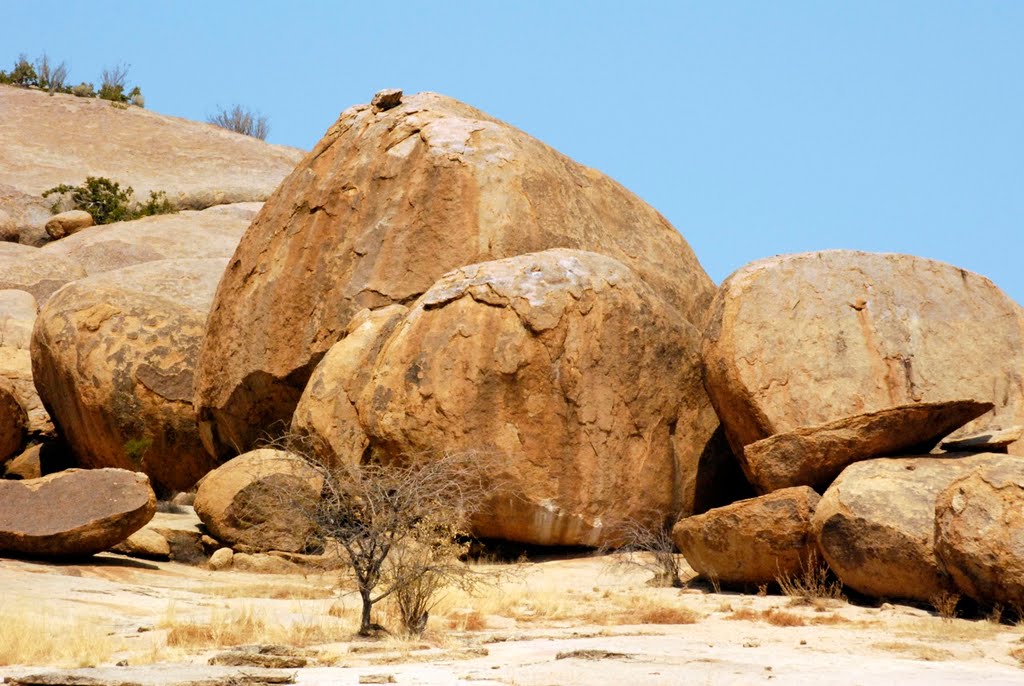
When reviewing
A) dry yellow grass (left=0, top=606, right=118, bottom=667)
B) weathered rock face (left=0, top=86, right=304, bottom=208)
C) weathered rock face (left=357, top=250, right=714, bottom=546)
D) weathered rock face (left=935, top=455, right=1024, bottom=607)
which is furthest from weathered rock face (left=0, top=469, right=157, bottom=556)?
weathered rock face (left=0, top=86, right=304, bottom=208)

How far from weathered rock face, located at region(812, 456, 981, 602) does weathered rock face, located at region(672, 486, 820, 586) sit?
21cm

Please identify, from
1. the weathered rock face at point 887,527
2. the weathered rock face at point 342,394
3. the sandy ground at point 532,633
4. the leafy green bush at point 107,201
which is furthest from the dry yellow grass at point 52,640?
the leafy green bush at point 107,201

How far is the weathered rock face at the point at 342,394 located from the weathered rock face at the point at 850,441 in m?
4.01

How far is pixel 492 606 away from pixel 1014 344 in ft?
20.6

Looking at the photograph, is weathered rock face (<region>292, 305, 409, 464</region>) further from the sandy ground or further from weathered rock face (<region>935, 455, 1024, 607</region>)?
weathered rock face (<region>935, 455, 1024, 607</region>)

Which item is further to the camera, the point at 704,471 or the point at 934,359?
the point at 704,471

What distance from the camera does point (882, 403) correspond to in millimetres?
12617

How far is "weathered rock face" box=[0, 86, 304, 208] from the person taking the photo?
31859mm

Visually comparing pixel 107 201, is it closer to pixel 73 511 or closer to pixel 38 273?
pixel 38 273

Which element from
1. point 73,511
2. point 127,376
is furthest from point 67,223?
point 73,511

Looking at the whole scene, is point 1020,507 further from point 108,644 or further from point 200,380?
point 200,380

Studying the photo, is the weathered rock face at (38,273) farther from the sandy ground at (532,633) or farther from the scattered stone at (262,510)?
the sandy ground at (532,633)

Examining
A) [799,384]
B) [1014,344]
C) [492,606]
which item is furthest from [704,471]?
[492,606]

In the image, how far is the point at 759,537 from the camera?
1093cm
